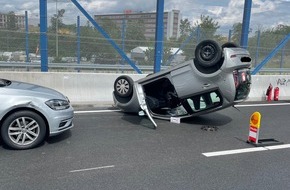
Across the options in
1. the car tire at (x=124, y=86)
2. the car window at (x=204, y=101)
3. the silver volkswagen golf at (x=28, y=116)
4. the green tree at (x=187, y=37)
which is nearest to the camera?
the silver volkswagen golf at (x=28, y=116)

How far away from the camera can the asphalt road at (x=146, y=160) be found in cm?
396

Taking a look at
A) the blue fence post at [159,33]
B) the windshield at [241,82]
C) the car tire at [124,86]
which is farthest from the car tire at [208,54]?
the blue fence post at [159,33]

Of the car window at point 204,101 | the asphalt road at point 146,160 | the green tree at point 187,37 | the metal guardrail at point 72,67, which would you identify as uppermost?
the green tree at point 187,37

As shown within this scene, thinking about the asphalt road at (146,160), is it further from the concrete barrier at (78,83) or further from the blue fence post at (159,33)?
the blue fence post at (159,33)

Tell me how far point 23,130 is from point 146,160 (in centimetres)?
212

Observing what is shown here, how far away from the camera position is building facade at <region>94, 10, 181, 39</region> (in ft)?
40.4

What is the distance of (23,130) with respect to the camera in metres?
4.99

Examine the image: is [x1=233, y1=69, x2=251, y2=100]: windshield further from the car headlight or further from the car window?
the car headlight

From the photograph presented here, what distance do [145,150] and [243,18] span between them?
27.6ft

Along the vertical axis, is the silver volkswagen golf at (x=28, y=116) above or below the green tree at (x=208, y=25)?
below

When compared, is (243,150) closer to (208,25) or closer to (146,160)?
(146,160)

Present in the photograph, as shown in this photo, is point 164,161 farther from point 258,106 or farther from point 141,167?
point 258,106

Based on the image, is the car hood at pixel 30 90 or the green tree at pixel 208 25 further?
the green tree at pixel 208 25

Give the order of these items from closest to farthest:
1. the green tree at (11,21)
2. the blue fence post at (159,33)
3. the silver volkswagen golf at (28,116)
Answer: the silver volkswagen golf at (28,116) < the blue fence post at (159,33) < the green tree at (11,21)
